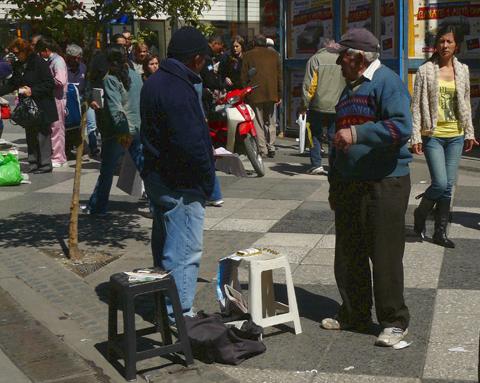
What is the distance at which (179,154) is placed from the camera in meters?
5.62

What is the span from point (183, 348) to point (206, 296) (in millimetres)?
1388

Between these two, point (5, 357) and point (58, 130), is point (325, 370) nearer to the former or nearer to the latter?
point (5, 357)

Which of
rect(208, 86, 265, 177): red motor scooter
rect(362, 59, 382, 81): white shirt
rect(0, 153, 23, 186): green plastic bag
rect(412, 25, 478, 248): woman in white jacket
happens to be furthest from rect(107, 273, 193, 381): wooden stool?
rect(208, 86, 265, 177): red motor scooter

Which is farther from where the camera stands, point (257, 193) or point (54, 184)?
point (54, 184)

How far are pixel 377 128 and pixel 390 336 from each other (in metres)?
1.20

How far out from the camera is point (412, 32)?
14312 mm

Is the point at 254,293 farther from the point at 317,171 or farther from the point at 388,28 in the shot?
the point at 388,28

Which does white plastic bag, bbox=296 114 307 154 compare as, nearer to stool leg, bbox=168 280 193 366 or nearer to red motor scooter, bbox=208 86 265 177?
red motor scooter, bbox=208 86 265 177

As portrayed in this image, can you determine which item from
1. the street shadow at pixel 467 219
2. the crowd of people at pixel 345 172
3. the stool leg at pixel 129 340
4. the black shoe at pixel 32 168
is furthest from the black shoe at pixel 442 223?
the black shoe at pixel 32 168

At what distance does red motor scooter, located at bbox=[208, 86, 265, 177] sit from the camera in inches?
483

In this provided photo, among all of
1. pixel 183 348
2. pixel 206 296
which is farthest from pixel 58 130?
pixel 183 348

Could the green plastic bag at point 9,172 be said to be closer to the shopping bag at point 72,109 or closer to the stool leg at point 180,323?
the shopping bag at point 72,109

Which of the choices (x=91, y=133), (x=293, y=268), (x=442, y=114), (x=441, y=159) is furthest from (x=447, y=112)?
(x=91, y=133)

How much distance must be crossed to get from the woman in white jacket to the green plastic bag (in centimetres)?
576
